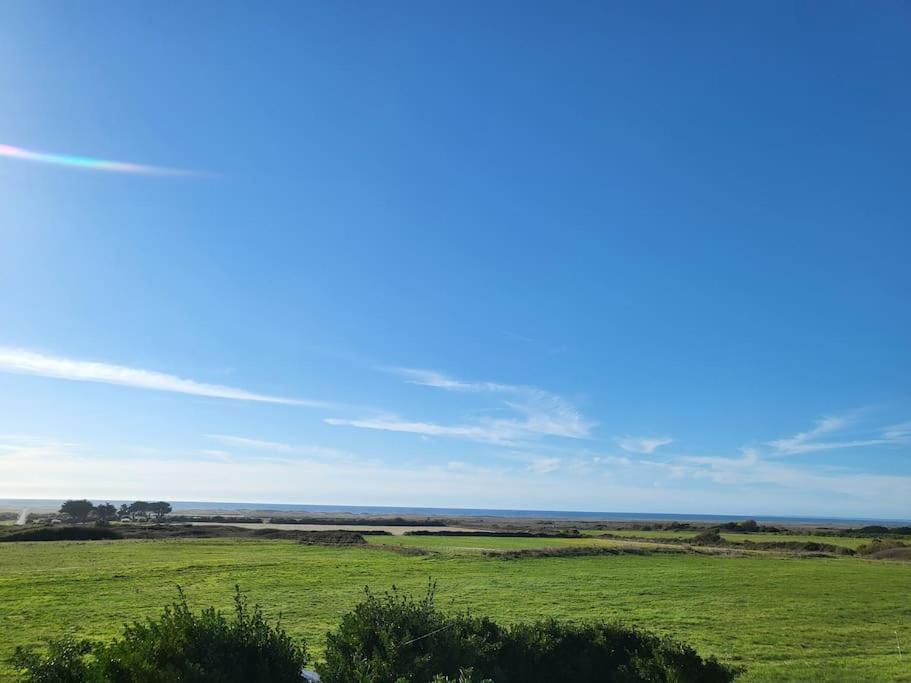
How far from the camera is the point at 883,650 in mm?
21172

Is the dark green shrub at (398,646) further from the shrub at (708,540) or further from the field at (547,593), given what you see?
the shrub at (708,540)

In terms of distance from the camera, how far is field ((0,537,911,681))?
21125 mm

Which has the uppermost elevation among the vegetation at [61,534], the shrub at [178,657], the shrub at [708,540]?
the shrub at [178,657]

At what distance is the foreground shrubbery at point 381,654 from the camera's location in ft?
23.5

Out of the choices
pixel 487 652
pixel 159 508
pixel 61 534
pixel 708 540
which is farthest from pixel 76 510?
pixel 487 652

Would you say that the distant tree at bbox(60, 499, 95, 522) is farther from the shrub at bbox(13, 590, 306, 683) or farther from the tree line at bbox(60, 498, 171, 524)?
the shrub at bbox(13, 590, 306, 683)

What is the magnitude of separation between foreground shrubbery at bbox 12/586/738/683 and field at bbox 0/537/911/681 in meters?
9.17

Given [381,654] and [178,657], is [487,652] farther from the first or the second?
[178,657]

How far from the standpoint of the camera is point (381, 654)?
8719 mm

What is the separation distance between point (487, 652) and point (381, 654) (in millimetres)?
1997

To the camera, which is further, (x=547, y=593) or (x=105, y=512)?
(x=105, y=512)

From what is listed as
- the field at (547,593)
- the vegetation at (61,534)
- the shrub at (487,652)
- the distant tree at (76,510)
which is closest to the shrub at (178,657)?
the shrub at (487,652)

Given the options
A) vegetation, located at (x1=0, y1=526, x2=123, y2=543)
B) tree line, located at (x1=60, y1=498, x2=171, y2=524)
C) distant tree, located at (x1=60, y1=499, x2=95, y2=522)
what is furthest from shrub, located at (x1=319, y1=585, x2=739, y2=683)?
distant tree, located at (x1=60, y1=499, x2=95, y2=522)

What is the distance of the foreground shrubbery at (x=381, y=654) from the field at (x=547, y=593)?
9173 millimetres
